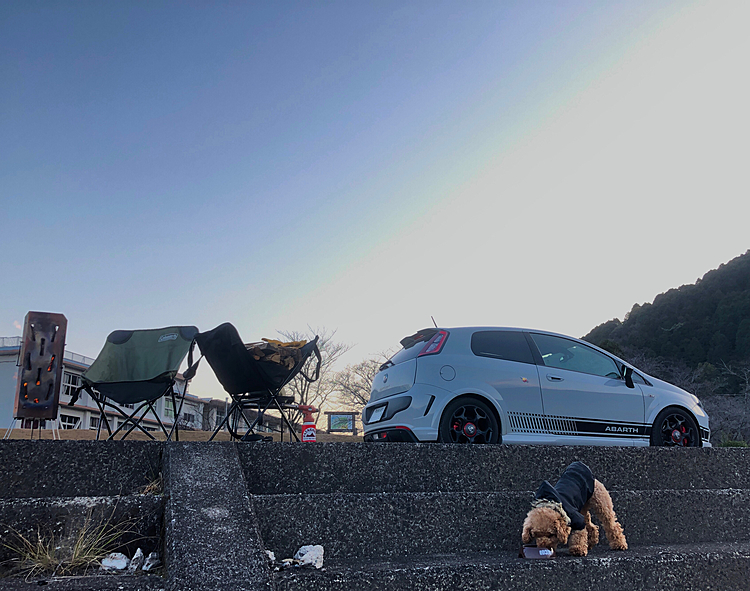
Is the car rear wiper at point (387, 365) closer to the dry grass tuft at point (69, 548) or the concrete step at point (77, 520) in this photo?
the concrete step at point (77, 520)

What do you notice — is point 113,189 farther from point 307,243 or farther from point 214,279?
point 307,243

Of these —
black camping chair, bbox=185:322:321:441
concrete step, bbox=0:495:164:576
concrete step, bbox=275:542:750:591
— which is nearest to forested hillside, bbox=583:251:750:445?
black camping chair, bbox=185:322:321:441

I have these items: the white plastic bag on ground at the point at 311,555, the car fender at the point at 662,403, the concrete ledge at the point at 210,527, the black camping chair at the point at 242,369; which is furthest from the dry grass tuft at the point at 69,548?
the car fender at the point at 662,403

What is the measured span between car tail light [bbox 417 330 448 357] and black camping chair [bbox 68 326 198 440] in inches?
93.7

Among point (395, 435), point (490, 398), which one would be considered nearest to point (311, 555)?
point (395, 435)

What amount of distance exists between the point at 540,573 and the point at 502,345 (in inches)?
118

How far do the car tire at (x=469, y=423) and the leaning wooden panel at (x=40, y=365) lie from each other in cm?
446

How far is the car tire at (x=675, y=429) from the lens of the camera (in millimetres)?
5421

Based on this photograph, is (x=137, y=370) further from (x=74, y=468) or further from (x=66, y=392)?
(x=66, y=392)

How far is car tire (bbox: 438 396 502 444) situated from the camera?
4.65 meters

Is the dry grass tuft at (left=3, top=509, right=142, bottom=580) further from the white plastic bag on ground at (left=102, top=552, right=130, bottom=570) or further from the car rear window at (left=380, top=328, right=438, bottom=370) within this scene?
the car rear window at (left=380, top=328, right=438, bottom=370)

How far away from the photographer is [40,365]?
6207 mm

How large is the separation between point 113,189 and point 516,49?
830cm

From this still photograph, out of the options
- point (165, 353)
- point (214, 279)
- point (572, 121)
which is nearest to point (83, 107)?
point (214, 279)
